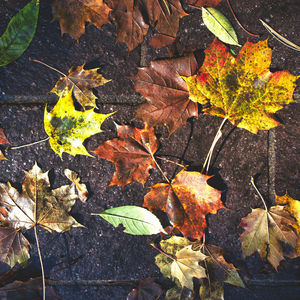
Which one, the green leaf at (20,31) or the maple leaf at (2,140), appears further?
the maple leaf at (2,140)

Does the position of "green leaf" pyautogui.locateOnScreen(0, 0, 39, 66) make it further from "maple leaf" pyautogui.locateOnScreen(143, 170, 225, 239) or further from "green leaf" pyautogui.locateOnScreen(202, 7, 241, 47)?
"maple leaf" pyautogui.locateOnScreen(143, 170, 225, 239)

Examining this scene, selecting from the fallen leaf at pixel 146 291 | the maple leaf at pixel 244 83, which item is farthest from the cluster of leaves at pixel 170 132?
the fallen leaf at pixel 146 291

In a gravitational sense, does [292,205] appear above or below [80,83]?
below

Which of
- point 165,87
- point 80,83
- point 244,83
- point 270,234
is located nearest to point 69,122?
point 80,83

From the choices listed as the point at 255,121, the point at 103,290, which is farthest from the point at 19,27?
the point at 103,290

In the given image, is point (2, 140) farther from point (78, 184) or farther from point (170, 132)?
point (170, 132)

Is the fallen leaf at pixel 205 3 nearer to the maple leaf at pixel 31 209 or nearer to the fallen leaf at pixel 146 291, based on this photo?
the maple leaf at pixel 31 209

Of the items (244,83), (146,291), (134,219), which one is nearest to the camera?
(244,83)

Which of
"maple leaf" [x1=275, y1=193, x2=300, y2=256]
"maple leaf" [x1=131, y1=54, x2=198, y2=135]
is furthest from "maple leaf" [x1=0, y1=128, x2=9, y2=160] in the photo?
"maple leaf" [x1=275, y1=193, x2=300, y2=256]
